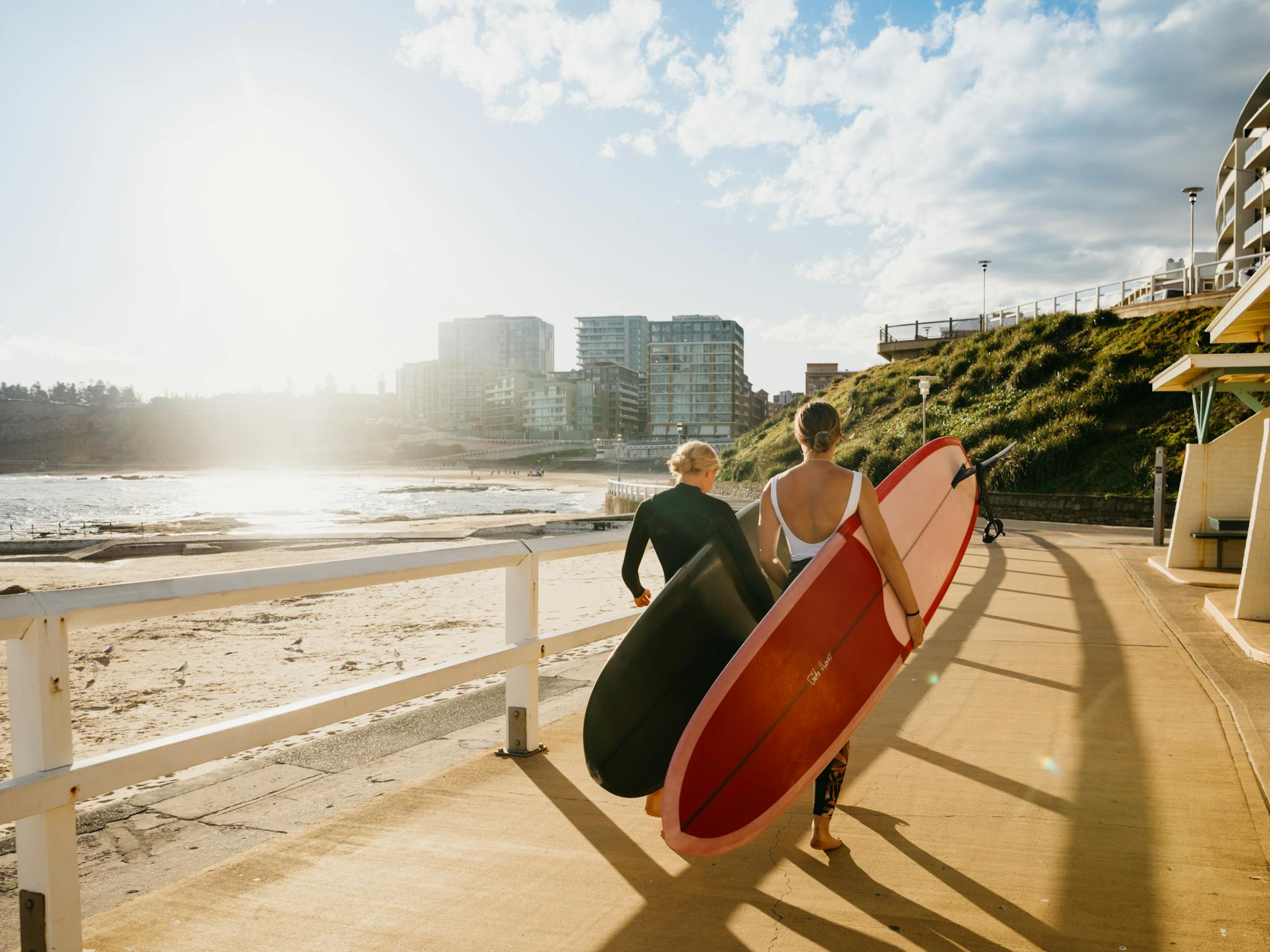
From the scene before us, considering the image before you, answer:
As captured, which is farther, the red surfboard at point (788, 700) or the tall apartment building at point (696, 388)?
the tall apartment building at point (696, 388)

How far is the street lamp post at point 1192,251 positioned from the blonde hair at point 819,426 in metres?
35.6

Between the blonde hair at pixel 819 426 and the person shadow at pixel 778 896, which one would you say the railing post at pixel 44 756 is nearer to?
the person shadow at pixel 778 896

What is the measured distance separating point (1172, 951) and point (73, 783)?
304cm

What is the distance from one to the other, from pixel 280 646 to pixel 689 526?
27.6ft

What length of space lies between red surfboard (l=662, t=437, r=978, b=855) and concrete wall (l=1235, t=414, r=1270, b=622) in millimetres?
5469

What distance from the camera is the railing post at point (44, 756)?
2.16m

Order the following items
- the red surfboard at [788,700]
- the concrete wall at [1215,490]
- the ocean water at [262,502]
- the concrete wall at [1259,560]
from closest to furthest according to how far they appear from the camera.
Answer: the red surfboard at [788,700], the concrete wall at [1259,560], the concrete wall at [1215,490], the ocean water at [262,502]

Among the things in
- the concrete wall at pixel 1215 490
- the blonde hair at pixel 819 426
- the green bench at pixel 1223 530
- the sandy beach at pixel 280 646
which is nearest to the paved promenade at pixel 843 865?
the blonde hair at pixel 819 426

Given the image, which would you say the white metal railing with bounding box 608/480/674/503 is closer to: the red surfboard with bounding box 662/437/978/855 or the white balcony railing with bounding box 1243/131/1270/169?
the red surfboard with bounding box 662/437/978/855

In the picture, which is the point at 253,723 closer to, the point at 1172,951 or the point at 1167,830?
the point at 1172,951

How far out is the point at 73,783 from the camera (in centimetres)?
219

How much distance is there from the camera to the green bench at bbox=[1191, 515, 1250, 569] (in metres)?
10.6

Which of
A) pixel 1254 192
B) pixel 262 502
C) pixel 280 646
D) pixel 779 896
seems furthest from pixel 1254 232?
pixel 262 502

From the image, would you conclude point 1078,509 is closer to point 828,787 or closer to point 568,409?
point 828,787
